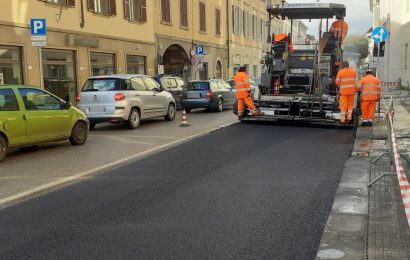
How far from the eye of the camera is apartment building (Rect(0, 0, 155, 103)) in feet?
55.5

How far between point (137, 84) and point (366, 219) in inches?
412

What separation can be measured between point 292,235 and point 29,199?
348 centimetres

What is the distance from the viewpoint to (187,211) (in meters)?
5.46

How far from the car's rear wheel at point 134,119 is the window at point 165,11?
14.6 meters

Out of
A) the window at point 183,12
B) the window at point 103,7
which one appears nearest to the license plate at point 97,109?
the window at point 103,7

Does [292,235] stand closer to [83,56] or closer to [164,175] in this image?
[164,175]

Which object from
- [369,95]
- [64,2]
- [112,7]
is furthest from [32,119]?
[112,7]

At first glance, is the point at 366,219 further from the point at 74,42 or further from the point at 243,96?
the point at 74,42

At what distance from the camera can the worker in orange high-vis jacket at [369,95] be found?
13.1 metres

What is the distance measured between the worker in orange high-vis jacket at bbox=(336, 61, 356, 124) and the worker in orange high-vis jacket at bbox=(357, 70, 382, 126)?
0.87 metres

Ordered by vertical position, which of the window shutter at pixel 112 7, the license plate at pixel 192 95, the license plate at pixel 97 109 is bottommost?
the license plate at pixel 97 109

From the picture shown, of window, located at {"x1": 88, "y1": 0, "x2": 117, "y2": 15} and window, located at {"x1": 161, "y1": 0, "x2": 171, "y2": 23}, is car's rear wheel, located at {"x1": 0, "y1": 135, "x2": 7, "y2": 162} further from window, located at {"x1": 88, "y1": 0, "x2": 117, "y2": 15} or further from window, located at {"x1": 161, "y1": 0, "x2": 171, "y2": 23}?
window, located at {"x1": 161, "y1": 0, "x2": 171, "y2": 23}

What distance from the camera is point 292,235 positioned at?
4629 millimetres

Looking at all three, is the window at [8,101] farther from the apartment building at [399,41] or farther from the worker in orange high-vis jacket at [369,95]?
the apartment building at [399,41]
